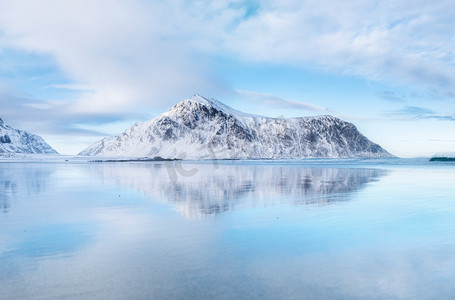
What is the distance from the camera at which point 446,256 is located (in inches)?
267

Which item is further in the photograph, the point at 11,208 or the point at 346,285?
the point at 11,208

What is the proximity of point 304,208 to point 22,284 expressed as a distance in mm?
9627

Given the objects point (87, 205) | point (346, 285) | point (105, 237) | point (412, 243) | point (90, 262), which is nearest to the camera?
point (346, 285)

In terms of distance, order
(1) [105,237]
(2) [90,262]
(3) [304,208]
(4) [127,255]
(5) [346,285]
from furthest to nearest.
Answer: (3) [304,208] → (1) [105,237] → (4) [127,255] → (2) [90,262] → (5) [346,285]

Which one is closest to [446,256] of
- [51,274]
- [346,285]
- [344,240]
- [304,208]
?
[344,240]

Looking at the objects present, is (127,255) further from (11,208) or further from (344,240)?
(11,208)

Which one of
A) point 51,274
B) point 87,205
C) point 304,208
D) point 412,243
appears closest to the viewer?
point 51,274

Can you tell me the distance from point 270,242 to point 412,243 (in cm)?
341

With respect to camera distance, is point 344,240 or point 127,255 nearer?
point 127,255

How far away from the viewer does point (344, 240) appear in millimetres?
7980

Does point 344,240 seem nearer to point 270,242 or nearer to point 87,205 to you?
point 270,242

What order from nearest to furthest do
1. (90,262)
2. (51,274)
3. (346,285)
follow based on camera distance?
(346,285), (51,274), (90,262)

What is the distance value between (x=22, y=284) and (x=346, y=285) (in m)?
5.31

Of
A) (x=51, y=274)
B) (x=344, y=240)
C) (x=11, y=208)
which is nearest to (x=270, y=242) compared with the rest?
(x=344, y=240)
